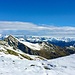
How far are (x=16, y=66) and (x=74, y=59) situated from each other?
13337 mm

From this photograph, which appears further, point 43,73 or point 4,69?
point 4,69

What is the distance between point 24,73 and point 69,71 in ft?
26.2

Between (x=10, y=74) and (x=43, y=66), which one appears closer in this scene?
(x=10, y=74)

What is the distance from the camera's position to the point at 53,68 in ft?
136

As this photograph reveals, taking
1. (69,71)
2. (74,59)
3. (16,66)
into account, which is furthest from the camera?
(74,59)

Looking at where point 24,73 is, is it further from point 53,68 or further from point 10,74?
point 53,68

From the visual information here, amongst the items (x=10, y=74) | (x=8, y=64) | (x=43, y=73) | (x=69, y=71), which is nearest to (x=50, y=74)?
(x=43, y=73)

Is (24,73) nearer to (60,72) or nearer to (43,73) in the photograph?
(43,73)

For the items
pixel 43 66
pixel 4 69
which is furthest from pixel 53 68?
pixel 4 69

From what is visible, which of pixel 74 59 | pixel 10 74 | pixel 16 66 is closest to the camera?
pixel 10 74

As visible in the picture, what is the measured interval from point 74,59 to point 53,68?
8.69 metres

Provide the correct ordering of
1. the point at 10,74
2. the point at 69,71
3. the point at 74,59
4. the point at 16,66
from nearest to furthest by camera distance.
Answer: the point at 10,74
the point at 69,71
the point at 16,66
the point at 74,59

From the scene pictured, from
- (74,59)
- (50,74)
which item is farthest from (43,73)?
(74,59)

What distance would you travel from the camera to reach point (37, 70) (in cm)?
4003
